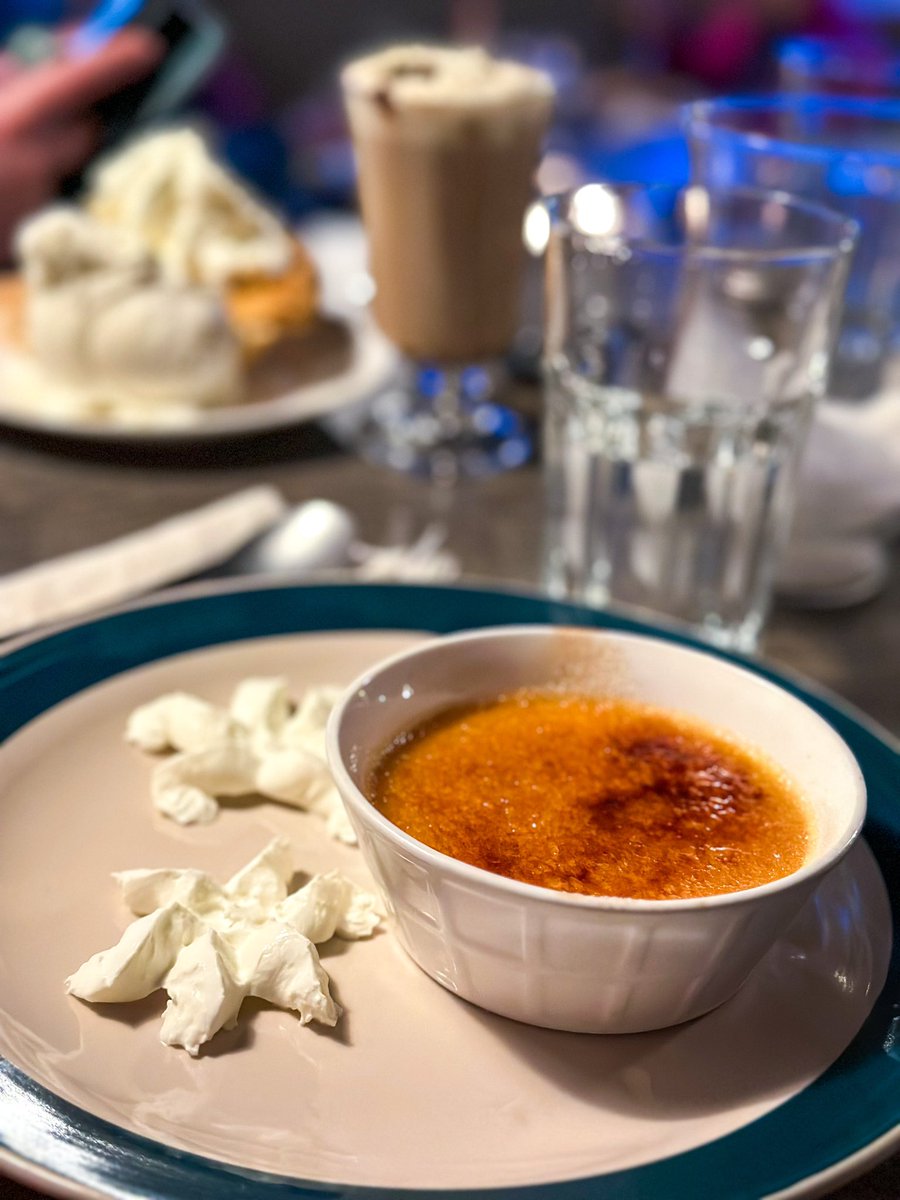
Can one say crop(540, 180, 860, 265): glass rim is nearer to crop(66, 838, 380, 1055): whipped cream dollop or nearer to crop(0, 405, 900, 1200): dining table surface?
crop(0, 405, 900, 1200): dining table surface

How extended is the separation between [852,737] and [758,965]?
0.73 feet

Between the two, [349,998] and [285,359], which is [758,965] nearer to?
[349,998]

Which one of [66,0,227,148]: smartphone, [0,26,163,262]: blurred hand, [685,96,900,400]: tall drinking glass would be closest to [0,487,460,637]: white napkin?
[685,96,900,400]: tall drinking glass

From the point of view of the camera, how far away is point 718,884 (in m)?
0.71

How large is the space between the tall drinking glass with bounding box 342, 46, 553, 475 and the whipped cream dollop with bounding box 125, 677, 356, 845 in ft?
2.37

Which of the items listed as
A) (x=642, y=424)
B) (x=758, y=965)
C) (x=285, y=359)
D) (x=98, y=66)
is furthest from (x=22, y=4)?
(x=758, y=965)

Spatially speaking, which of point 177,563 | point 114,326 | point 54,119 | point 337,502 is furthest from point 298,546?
point 54,119

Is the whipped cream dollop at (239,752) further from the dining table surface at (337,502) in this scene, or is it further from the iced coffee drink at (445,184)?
the iced coffee drink at (445,184)

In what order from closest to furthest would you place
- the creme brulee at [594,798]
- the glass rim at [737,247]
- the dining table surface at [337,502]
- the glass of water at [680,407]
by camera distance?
1. the creme brulee at [594,798]
2. the glass rim at [737,247]
3. the glass of water at [680,407]
4. the dining table surface at [337,502]

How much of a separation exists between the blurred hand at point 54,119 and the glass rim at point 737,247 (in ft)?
4.15

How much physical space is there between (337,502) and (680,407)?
47 cm

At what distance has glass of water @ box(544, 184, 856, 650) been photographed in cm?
110

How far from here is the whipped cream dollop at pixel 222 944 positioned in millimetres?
630

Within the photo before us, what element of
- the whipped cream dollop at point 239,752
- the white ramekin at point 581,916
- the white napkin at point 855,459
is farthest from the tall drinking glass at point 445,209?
the white ramekin at point 581,916
